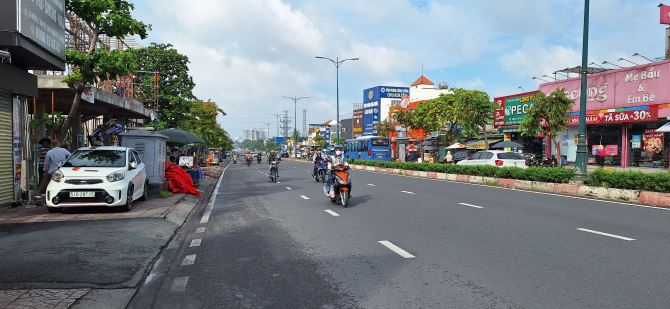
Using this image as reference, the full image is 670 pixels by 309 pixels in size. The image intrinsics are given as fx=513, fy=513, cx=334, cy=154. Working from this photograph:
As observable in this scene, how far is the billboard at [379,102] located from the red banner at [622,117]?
6046 centimetres

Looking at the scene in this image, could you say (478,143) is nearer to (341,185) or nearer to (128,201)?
(341,185)

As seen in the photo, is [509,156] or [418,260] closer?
[418,260]

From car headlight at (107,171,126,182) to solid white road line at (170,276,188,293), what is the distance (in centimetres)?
628

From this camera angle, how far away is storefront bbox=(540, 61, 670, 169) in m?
29.3

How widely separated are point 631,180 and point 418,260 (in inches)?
447

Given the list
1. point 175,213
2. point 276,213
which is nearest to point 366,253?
point 276,213

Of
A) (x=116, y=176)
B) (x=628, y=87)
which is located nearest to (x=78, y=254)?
(x=116, y=176)

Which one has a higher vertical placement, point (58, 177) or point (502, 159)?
point (502, 159)

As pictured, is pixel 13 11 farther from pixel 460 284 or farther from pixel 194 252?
pixel 460 284

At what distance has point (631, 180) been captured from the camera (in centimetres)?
1513

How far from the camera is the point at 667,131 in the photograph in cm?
2777

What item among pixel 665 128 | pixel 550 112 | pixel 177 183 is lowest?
pixel 177 183

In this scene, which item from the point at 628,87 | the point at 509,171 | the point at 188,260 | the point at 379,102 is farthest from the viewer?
the point at 379,102

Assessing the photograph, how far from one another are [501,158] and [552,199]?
10.2 meters
